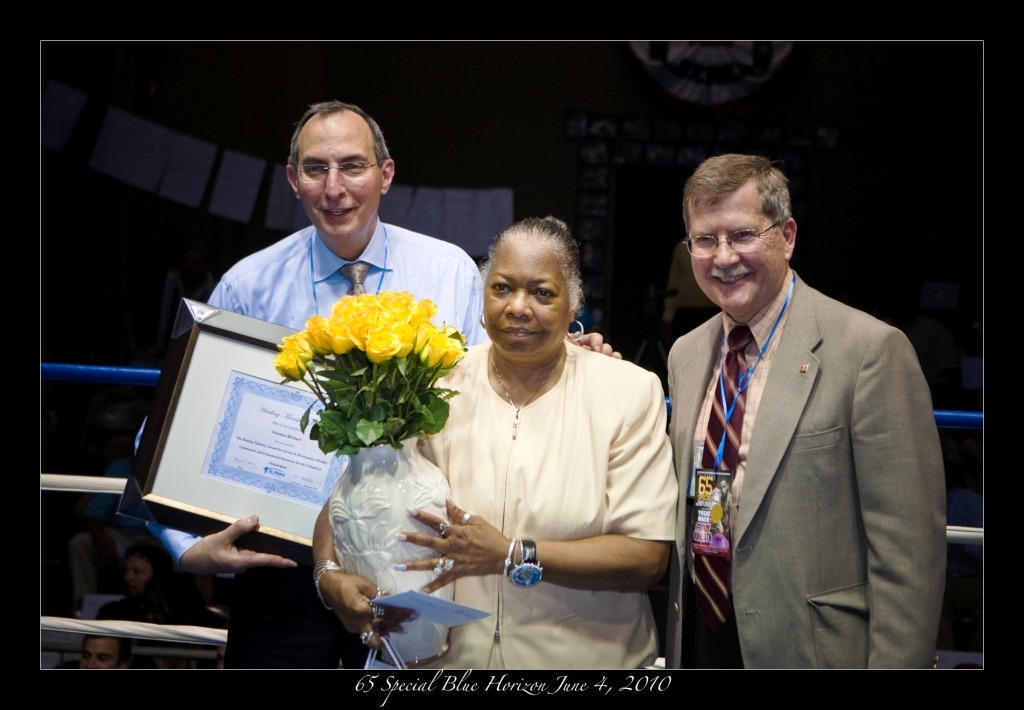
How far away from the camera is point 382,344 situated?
170cm

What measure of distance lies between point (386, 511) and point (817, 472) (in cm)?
89

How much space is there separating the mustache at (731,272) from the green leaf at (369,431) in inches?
32.3

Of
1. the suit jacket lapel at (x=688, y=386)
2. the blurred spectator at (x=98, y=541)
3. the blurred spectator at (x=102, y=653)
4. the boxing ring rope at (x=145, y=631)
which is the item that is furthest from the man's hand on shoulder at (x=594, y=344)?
the blurred spectator at (x=98, y=541)

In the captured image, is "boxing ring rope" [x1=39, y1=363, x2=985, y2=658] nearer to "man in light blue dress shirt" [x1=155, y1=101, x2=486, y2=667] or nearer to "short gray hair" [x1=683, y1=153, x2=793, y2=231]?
"man in light blue dress shirt" [x1=155, y1=101, x2=486, y2=667]

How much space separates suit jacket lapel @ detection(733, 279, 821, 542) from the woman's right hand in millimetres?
740

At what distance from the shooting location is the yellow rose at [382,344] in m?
1.70

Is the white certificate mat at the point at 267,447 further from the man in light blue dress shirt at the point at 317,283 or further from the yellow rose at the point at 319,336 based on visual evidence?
the yellow rose at the point at 319,336

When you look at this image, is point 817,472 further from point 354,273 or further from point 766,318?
point 354,273

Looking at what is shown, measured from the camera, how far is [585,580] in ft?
6.15

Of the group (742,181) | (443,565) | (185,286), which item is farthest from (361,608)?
(185,286)

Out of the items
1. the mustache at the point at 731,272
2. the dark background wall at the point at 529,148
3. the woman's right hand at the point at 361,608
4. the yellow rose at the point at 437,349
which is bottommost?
the woman's right hand at the point at 361,608
